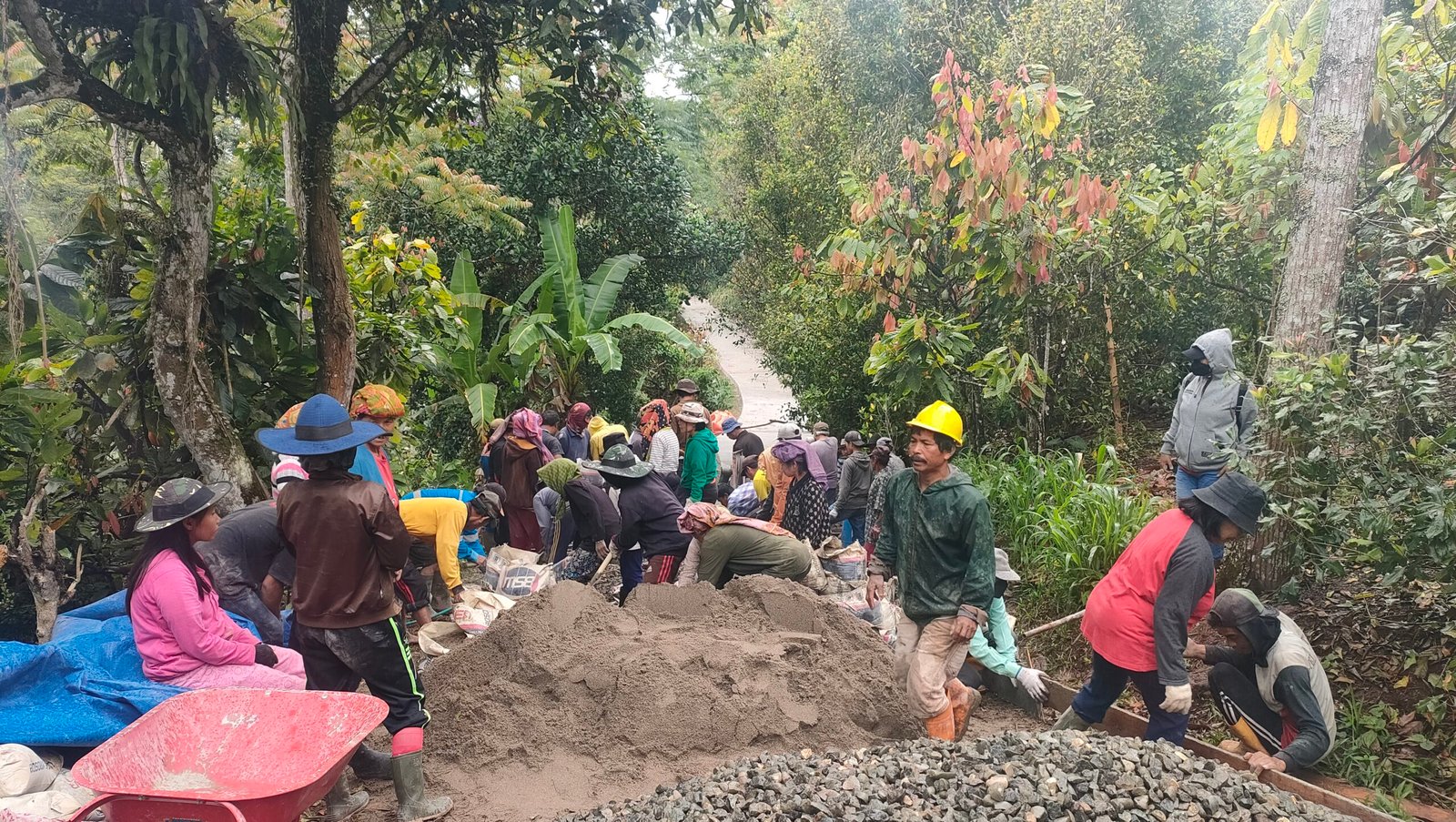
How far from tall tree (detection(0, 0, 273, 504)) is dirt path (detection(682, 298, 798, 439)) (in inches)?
386

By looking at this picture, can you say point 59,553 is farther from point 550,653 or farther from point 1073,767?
point 1073,767

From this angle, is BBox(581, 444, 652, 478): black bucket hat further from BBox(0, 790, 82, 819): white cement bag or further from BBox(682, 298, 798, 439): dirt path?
BBox(682, 298, 798, 439): dirt path

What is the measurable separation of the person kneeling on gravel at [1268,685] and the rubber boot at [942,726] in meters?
1.13

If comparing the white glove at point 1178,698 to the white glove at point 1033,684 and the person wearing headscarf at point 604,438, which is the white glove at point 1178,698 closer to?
the white glove at point 1033,684

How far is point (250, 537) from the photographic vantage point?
4.93m

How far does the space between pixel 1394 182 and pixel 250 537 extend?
7.01 meters

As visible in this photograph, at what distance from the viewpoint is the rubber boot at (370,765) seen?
4.55 meters

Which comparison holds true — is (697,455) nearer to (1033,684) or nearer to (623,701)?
(623,701)

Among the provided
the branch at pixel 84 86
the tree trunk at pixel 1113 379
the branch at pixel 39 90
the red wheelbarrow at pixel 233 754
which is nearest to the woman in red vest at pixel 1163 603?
the red wheelbarrow at pixel 233 754

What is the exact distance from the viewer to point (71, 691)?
12.7ft

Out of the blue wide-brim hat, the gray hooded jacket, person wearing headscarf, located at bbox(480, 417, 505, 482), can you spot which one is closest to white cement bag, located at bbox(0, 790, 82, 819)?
the blue wide-brim hat

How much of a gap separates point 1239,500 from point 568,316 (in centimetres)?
981

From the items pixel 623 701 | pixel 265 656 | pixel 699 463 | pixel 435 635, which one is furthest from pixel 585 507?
pixel 265 656

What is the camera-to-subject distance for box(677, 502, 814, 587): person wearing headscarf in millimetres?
6066
